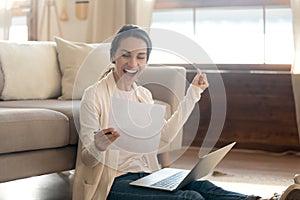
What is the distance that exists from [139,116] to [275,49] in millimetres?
2268

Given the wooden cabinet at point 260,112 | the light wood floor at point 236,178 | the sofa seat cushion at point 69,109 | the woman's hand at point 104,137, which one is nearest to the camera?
the woman's hand at point 104,137

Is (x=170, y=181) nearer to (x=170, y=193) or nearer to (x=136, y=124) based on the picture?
(x=170, y=193)

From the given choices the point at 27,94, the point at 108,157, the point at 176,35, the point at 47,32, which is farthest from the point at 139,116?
the point at 47,32

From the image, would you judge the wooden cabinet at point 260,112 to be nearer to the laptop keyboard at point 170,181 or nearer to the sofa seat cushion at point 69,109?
the sofa seat cushion at point 69,109

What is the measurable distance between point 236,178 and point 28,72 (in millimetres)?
1258

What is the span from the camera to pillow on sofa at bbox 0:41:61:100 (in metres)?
2.66

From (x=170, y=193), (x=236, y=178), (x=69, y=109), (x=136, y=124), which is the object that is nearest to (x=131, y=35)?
(x=136, y=124)

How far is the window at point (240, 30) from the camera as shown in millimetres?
3619

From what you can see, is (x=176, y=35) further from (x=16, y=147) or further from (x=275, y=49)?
(x=275, y=49)

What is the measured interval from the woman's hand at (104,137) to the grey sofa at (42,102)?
1.60 ft

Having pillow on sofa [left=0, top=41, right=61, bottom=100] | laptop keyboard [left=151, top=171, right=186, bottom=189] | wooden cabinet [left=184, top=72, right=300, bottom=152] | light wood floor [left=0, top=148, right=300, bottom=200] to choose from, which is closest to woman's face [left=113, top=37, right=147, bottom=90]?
laptop keyboard [left=151, top=171, right=186, bottom=189]

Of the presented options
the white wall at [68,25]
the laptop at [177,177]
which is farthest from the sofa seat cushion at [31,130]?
the white wall at [68,25]

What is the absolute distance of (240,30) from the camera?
12.3 feet

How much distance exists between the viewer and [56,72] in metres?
2.80
